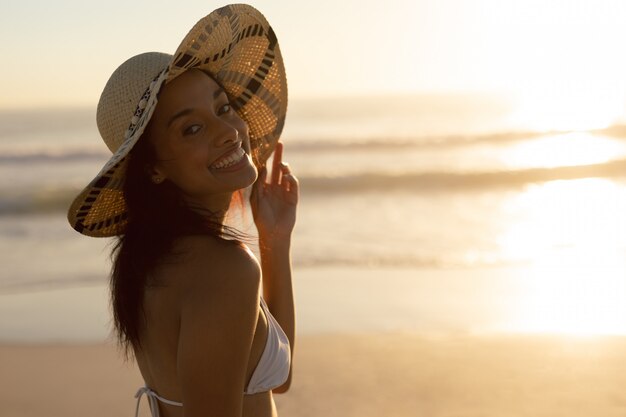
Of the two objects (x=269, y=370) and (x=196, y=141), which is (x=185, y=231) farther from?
(x=269, y=370)

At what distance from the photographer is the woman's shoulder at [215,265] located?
2.20 metres

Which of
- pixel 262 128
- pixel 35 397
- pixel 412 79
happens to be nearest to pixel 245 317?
pixel 262 128

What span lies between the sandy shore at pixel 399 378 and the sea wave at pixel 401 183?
9.38 metres

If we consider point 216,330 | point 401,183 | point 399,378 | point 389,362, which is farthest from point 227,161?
point 401,183

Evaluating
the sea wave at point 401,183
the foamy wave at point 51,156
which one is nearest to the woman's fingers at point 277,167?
the sea wave at point 401,183

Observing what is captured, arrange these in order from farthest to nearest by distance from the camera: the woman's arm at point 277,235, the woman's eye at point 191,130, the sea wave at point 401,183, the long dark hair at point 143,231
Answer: the sea wave at point 401,183
the woman's arm at point 277,235
the woman's eye at point 191,130
the long dark hair at point 143,231

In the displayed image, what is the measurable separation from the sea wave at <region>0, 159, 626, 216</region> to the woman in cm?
1340

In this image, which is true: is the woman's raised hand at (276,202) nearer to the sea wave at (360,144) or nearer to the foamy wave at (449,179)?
the foamy wave at (449,179)

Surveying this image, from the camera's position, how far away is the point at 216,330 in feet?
7.07

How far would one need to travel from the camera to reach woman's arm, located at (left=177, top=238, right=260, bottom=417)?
7.09 feet

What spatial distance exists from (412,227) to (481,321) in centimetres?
452

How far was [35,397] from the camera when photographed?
239 inches

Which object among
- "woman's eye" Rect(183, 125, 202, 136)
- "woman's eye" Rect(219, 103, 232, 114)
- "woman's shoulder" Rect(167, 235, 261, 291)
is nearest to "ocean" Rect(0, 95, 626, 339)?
"woman's eye" Rect(219, 103, 232, 114)

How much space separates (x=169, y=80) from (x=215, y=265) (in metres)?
0.54
